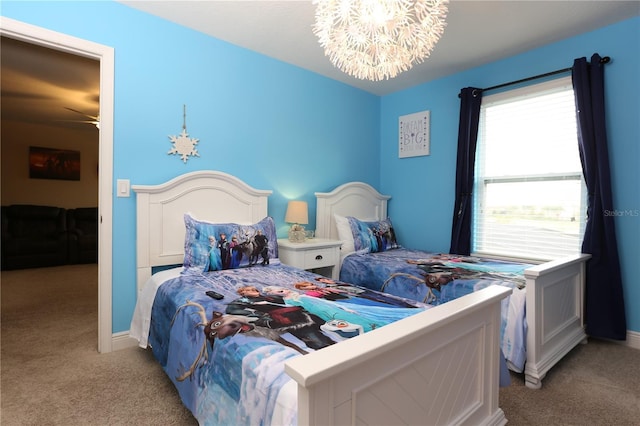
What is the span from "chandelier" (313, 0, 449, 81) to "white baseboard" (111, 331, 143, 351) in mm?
2352

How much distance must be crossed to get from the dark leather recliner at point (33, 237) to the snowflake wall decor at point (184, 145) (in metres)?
4.14

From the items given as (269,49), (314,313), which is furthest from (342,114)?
(314,313)

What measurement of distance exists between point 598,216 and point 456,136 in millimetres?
1447

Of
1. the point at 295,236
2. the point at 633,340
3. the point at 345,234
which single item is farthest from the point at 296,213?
the point at 633,340

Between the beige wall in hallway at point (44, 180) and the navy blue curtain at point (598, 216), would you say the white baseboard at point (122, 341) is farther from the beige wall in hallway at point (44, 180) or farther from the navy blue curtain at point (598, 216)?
the beige wall in hallway at point (44, 180)

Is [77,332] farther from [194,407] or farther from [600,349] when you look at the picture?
[600,349]

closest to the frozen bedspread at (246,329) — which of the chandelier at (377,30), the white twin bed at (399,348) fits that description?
the white twin bed at (399,348)

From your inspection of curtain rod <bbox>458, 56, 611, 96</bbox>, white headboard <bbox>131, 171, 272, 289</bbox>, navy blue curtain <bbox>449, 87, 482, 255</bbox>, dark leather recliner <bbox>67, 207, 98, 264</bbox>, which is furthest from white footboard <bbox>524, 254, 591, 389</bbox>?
dark leather recliner <bbox>67, 207, 98, 264</bbox>

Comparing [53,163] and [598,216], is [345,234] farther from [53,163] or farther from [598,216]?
[53,163]

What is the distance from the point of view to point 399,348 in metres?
0.97

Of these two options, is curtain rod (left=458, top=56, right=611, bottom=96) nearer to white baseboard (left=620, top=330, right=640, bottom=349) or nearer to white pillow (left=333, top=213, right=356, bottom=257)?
white pillow (left=333, top=213, right=356, bottom=257)

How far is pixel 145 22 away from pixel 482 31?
8.50 ft

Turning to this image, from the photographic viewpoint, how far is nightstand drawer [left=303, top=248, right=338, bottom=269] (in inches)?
115

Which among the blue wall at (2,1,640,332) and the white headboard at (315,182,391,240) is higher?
the blue wall at (2,1,640,332)
